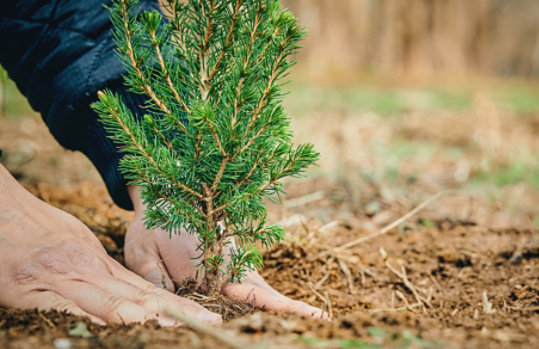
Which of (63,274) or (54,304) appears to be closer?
(54,304)

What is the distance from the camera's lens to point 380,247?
2.30m

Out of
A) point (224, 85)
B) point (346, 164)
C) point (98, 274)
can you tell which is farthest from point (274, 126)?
point (346, 164)

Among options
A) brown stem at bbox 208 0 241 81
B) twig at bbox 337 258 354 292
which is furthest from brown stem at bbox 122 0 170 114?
twig at bbox 337 258 354 292

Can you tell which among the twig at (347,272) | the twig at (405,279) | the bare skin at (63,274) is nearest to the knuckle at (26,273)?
the bare skin at (63,274)

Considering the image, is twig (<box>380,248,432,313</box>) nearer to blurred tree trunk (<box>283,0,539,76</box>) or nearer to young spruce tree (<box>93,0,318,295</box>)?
young spruce tree (<box>93,0,318,295</box>)

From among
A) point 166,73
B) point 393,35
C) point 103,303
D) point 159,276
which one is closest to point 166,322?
point 103,303

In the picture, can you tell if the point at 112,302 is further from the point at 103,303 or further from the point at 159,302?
the point at 159,302

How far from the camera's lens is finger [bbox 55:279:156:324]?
1276mm

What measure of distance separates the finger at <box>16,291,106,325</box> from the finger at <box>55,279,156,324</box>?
0.08 feet

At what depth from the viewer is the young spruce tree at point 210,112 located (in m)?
1.23

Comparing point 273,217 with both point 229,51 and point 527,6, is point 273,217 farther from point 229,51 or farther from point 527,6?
point 527,6

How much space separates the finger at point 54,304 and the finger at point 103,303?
0.02 metres

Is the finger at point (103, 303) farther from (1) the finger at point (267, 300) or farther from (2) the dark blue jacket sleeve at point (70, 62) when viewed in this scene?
(2) the dark blue jacket sleeve at point (70, 62)

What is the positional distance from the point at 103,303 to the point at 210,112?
65 cm
